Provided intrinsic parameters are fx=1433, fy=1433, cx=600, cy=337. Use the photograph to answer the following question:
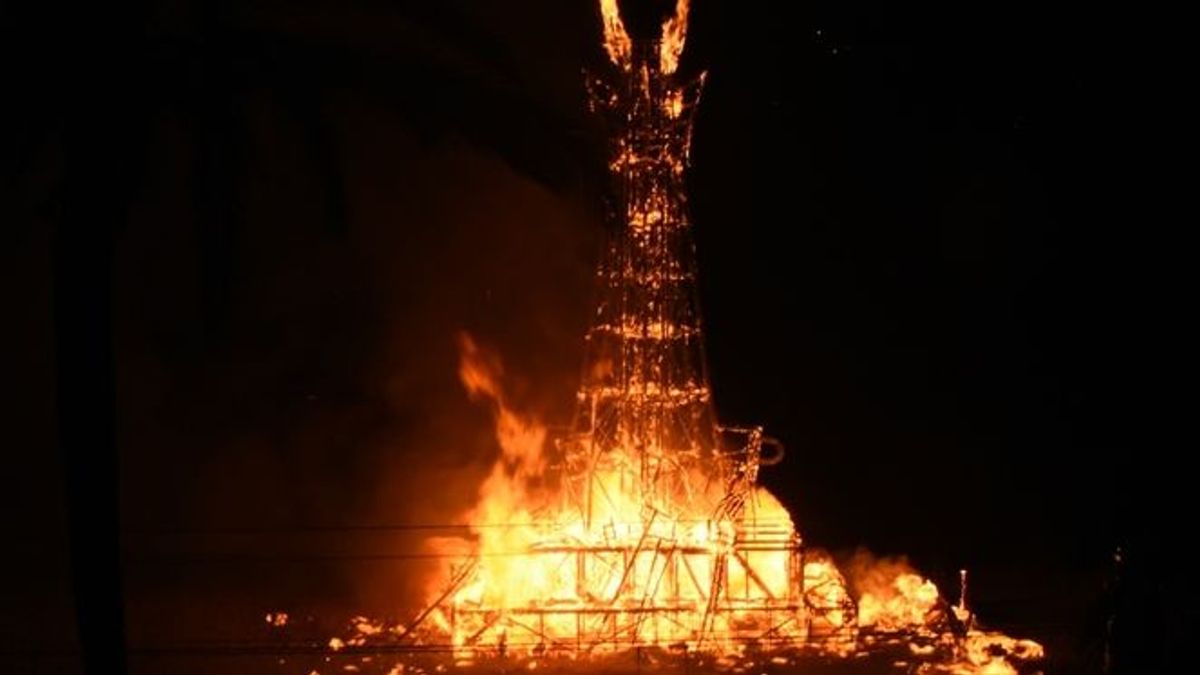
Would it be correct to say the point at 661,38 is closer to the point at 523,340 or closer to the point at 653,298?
the point at 653,298

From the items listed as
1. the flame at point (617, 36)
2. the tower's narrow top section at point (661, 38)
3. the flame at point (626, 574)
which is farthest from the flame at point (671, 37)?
the flame at point (626, 574)

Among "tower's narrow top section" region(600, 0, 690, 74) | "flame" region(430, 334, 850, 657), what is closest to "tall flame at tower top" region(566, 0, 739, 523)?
"tower's narrow top section" region(600, 0, 690, 74)

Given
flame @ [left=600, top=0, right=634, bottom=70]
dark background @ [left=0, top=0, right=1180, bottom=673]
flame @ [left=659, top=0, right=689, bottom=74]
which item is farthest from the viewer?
dark background @ [left=0, top=0, right=1180, bottom=673]

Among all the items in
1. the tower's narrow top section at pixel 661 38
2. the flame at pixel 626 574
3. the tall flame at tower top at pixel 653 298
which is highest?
the tower's narrow top section at pixel 661 38

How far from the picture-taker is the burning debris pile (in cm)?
1269

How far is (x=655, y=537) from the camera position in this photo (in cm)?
1295

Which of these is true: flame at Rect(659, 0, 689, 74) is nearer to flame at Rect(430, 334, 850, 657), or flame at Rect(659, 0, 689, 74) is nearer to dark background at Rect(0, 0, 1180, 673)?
dark background at Rect(0, 0, 1180, 673)

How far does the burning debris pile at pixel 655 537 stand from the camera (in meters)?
12.7

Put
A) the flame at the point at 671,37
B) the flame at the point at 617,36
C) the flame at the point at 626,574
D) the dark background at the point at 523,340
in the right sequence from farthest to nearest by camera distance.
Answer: the dark background at the point at 523,340, the flame at the point at 671,37, the flame at the point at 617,36, the flame at the point at 626,574

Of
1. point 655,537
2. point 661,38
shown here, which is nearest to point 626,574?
point 655,537

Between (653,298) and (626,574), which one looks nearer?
(626,574)

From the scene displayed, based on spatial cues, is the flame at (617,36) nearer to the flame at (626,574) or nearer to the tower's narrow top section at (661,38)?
the tower's narrow top section at (661,38)

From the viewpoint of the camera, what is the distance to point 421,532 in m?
16.3

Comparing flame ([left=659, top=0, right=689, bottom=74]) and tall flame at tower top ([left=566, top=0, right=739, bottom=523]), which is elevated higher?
flame ([left=659, top=0, right=689, bottom=74])
